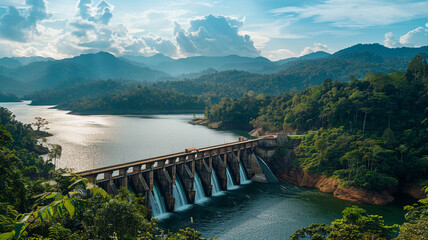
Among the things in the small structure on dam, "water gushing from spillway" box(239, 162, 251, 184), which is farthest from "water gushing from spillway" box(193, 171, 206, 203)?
"water gushing from spillway" box(239, 162, 251, 184)

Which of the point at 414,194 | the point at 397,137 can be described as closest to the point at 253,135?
the point at 397,137

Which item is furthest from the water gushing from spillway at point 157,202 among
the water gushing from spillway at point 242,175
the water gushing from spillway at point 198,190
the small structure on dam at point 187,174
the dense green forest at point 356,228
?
the water gushing from spillway at point 242,175

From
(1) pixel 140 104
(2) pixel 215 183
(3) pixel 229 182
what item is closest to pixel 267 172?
(3) pixel 229 182

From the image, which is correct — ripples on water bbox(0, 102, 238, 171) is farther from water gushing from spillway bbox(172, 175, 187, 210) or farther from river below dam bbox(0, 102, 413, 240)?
water gushing from spillway bbox(172, 175, 187, 210)

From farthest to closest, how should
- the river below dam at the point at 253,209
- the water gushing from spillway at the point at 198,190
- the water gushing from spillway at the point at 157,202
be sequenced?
the water gushing from spillway at the point at 198,190 < the water gushing from spillway at the point at 157,202 < the river below dam at the point at 253,209

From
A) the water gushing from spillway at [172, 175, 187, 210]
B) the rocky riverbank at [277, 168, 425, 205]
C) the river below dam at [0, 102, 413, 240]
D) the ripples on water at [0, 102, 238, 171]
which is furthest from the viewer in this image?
the ripples on water at [0, 102, 238, 171]

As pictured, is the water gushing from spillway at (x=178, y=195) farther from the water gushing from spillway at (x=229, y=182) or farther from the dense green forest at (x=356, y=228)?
the dense green forest at (x=356, y=228)

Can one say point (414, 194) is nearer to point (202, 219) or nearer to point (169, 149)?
point (202, 219)
